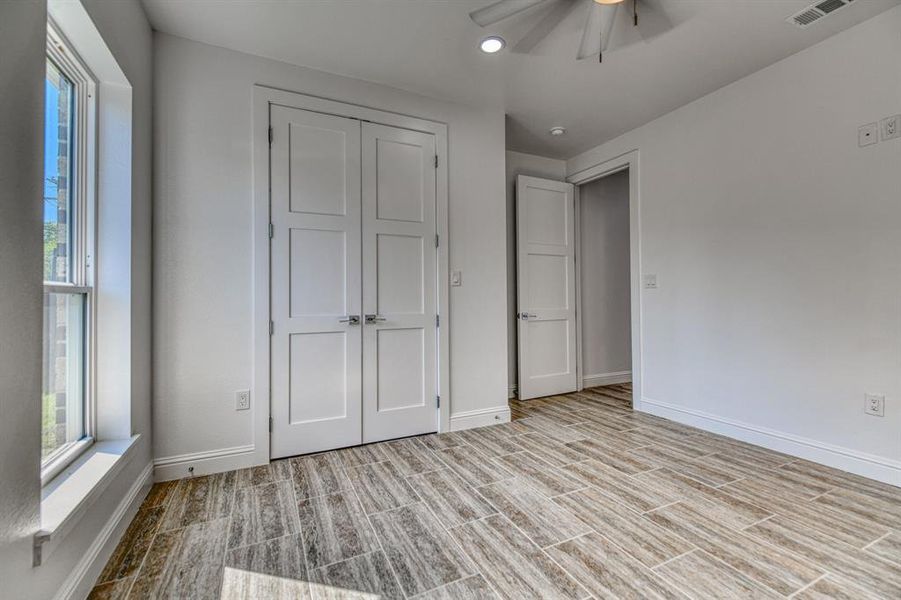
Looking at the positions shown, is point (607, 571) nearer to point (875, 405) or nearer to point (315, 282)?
point (875, 405)

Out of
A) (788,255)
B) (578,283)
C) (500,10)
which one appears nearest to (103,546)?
(500,10)

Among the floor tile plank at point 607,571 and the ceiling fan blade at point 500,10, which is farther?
the ceiling fan blade at point 500,10

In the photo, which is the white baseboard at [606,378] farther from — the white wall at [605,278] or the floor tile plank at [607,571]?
the floor tile plank at [607,571]

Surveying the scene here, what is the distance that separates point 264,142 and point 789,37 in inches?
132

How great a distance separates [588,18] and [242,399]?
3.01m

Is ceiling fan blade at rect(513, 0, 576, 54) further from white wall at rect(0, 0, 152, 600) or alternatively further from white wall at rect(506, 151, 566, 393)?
white wall at rect(0, 0, 152, 600)

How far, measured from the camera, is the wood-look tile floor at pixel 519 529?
4.85 feet

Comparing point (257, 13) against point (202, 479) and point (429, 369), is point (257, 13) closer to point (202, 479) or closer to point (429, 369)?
point (429, 369)

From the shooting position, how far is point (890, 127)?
220 cm

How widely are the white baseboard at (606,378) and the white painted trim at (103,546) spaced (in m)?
4.06

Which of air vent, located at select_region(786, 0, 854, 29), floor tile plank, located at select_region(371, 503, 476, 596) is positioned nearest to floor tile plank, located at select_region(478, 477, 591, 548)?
floor tile plank, located at select_region(371, 503, 476, 596)

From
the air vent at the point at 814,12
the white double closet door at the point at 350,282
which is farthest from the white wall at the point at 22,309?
the air vent at the point at 814,12

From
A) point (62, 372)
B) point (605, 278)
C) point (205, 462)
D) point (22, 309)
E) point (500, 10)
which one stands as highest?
point (500, 10)

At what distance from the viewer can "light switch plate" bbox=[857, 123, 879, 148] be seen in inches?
89.0
